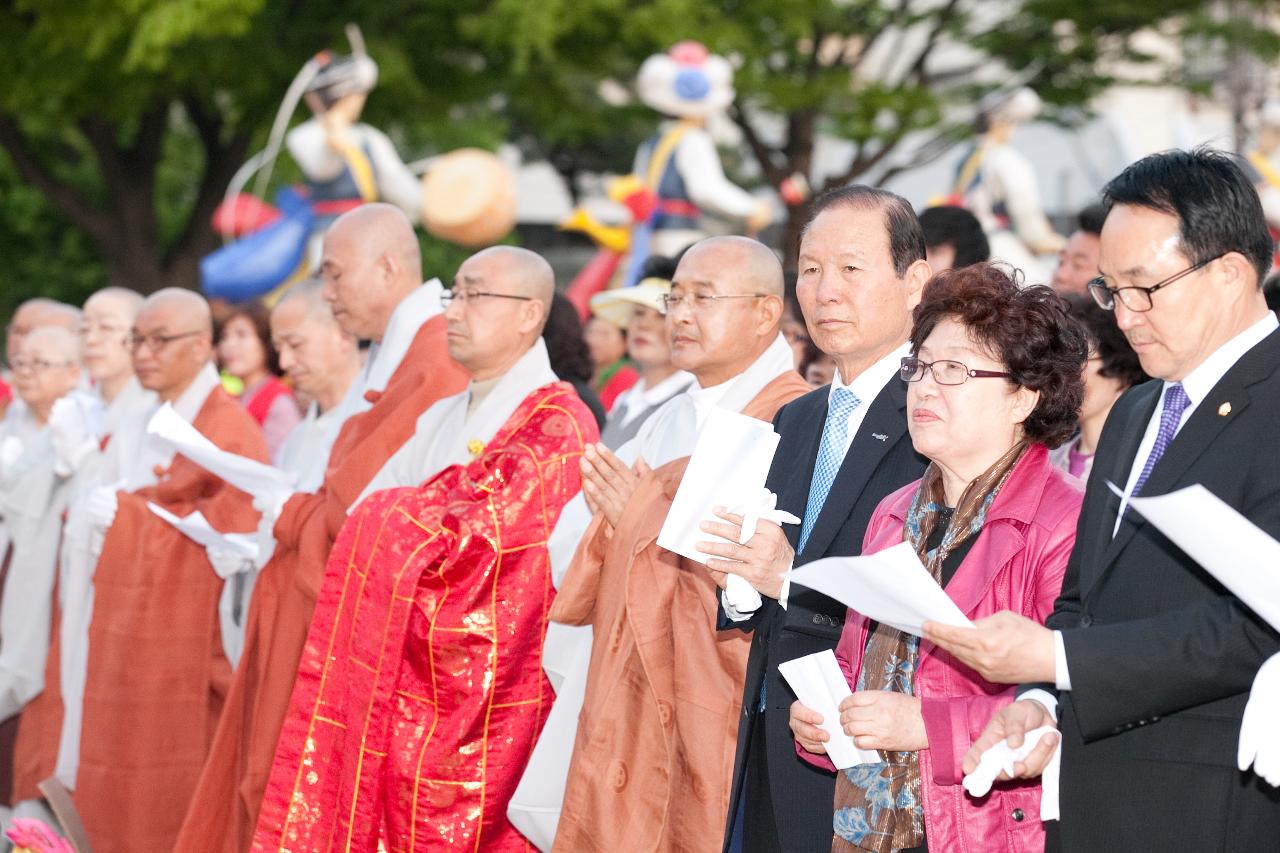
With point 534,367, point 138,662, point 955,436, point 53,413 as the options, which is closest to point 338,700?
point 534,367

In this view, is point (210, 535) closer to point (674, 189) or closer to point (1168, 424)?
point (1168, 424)

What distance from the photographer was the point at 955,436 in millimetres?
2771

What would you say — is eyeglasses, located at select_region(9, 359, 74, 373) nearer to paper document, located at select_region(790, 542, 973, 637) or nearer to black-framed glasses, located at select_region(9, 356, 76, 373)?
black-framed glasses, located at select_region(9, 356, 76, 373)

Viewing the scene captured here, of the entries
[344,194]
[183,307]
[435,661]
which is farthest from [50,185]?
[435,661]

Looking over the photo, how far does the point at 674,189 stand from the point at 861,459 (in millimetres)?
6489

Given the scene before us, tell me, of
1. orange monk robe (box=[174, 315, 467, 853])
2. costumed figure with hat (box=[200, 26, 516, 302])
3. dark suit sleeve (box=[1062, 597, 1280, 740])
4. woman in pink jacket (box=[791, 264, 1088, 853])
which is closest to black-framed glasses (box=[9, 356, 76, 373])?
costumed figure with hat (box=[200, 26, 516, 302])

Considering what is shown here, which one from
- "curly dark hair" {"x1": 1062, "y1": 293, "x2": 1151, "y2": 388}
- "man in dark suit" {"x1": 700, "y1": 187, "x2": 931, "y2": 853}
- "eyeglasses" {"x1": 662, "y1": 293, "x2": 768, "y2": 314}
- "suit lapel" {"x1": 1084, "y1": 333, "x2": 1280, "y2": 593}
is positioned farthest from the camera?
"curly dark hair" {"x1": 1062, "y1": 293, "x2": 1151, "y2": 388}

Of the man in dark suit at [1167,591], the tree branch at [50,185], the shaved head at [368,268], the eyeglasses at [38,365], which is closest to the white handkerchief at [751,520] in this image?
the man in dark suit at [1167,591]

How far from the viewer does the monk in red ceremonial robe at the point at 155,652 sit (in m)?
5.53

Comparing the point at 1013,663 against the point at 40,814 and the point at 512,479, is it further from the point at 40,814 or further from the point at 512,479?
the point at 40,814

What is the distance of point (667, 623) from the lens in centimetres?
365

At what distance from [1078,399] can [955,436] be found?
237 millimetres

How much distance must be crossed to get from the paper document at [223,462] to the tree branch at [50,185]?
10.8 meters

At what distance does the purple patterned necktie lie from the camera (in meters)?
2.53
